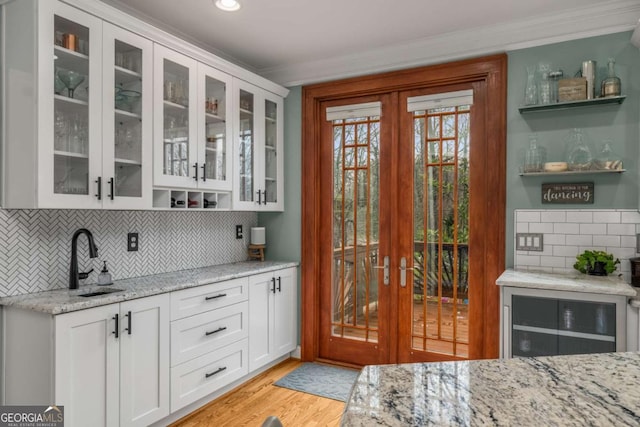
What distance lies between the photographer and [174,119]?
9.15 feet

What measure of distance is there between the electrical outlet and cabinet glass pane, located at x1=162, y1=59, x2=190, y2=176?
523 mm

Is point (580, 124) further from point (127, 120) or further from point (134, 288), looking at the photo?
point (134, 288)

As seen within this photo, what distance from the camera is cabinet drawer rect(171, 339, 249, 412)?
262cm

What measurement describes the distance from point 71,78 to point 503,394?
2436 millimetres

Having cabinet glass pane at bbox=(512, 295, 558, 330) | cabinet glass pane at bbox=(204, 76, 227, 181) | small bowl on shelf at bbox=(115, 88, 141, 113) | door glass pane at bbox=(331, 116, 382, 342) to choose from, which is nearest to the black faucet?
small bowl on shelf at bbox=(115, 88, 141, 113)

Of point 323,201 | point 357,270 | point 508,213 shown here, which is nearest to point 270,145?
point 323,201

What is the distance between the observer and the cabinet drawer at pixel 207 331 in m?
2.62

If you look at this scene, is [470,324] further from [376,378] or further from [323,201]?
[376,378]

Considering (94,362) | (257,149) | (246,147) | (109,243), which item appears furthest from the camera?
(257,149)

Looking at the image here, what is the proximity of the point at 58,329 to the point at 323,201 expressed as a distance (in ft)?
7.80

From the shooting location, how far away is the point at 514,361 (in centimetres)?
104

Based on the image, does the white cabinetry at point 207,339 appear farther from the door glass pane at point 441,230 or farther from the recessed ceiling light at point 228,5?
the recessed ceiling light at point 228,5

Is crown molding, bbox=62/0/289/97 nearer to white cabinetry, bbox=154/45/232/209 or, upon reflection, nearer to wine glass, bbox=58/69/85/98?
white cabinetry, bbox=154/45/232/209

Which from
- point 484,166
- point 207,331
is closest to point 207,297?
point 207,331
